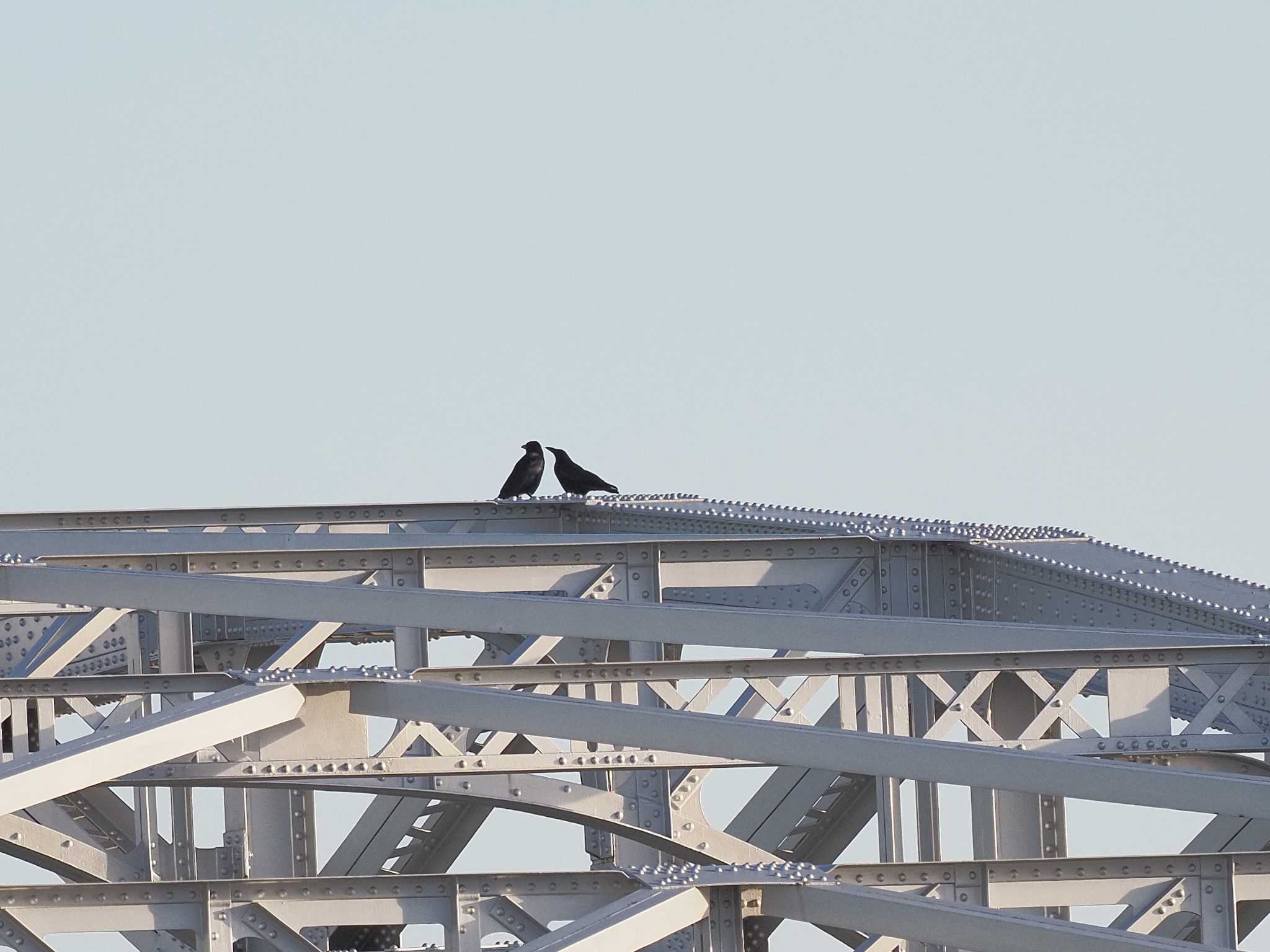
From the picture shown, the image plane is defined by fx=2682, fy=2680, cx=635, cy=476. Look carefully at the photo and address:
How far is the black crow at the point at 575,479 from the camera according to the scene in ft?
82.9

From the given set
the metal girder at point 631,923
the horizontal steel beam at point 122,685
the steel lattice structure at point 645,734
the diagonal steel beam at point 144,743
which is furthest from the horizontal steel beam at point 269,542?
the metal girder at point 631,923

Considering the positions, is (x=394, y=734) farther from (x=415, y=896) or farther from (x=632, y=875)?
(x=632, y=875)

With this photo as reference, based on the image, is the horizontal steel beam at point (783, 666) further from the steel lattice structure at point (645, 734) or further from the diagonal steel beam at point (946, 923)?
the diagonal steel beam at point (946, 923)

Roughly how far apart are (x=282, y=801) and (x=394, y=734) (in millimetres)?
6009

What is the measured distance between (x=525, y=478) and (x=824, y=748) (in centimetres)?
1423

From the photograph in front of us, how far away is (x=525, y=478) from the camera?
25.8 m

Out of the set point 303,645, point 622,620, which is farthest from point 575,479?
point 622,620

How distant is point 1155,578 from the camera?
57.0ft

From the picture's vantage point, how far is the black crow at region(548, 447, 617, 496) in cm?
2527

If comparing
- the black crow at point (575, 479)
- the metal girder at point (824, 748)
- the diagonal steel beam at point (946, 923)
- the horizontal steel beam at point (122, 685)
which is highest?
the black crow at point (575, 479)

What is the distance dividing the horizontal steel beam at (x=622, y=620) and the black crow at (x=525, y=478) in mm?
10503

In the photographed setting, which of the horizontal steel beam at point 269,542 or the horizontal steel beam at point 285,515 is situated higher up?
the horizontal steel beam at point 285,515

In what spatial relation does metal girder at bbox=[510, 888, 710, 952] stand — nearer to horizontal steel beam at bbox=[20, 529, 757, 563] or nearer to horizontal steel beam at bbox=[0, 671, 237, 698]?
horizontal steel beam at bbox=[0, 671, 237, 698]

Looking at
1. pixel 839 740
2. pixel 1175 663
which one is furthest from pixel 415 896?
pixel 1175 663
